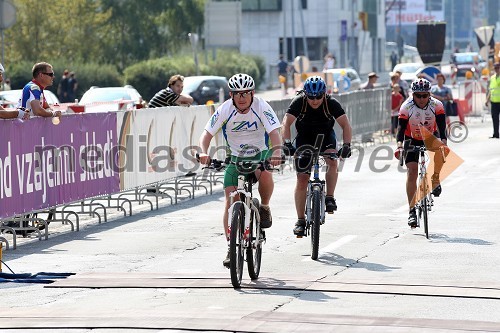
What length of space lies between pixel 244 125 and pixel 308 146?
4.94ft

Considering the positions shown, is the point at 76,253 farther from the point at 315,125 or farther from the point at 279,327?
the point at 279,327

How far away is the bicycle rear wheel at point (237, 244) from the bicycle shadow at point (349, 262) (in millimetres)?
1597

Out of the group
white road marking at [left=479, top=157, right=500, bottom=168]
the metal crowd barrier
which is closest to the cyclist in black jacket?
the metal crowd barrier

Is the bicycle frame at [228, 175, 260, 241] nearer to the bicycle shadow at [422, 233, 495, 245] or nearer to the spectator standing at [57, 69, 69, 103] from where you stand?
the bicycle shadow at [422, 233, 495, 245]

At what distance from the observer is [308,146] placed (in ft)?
42.1

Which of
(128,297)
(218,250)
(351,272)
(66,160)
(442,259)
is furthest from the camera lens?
(66,160)

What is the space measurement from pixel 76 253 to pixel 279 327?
521 cm

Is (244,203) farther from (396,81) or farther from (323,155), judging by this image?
(396,81)

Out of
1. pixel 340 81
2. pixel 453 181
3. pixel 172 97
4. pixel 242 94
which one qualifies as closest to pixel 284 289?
pixel 242 94

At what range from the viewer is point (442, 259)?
41.4ft

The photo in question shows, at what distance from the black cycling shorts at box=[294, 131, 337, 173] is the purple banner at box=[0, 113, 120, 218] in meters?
3.45

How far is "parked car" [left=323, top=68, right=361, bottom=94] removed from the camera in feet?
161

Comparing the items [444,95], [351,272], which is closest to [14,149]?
[351,272]

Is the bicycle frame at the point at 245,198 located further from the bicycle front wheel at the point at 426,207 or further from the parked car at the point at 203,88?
the parked car at the point at 203,88
